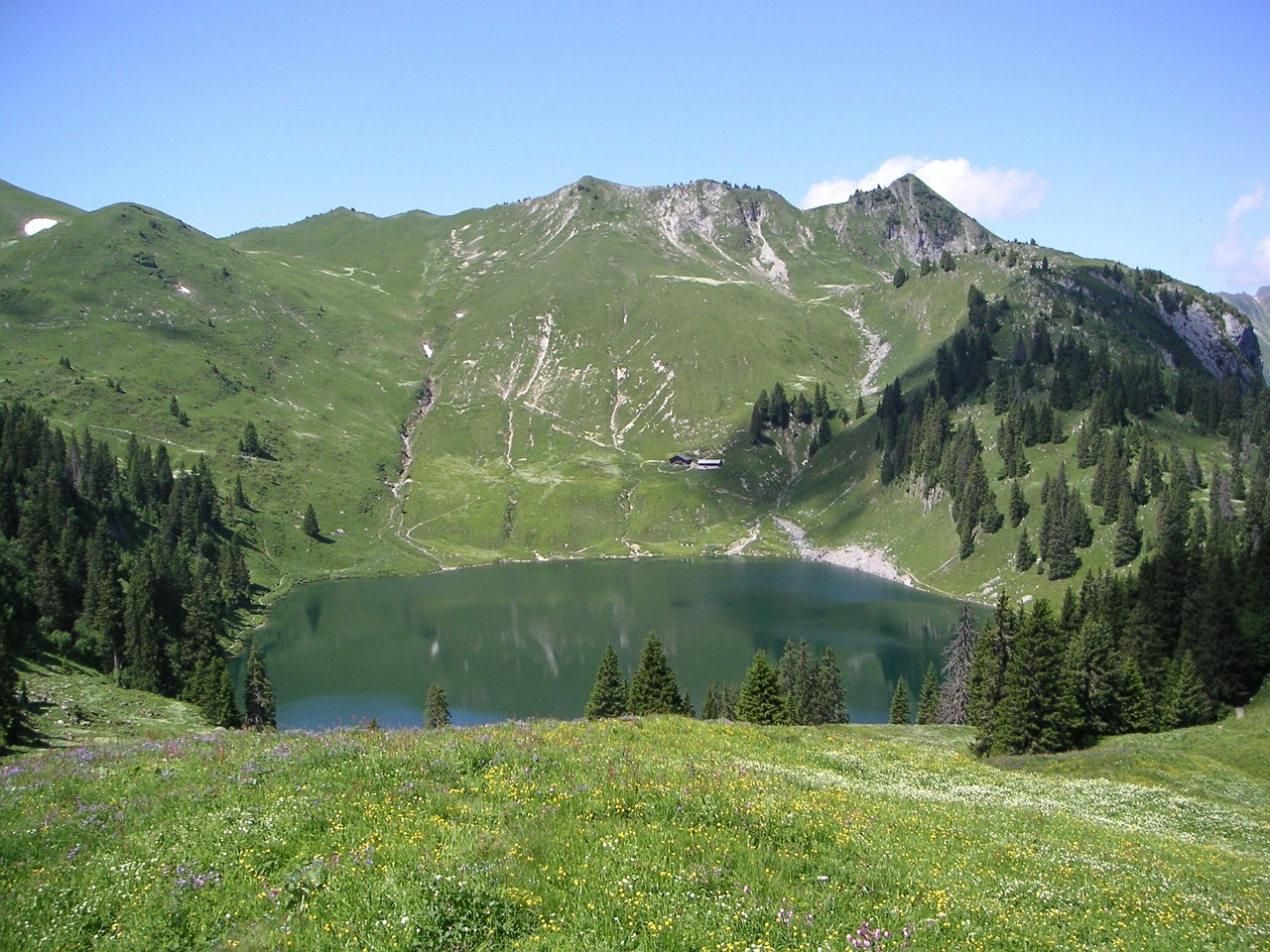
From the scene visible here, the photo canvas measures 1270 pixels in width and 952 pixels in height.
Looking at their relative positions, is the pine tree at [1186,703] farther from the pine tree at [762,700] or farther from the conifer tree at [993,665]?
the pine tree at [762,700]

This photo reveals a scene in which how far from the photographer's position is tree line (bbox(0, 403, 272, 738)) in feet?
273

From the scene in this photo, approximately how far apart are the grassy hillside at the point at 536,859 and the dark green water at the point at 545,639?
3256 inches

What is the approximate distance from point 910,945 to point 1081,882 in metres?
6.45

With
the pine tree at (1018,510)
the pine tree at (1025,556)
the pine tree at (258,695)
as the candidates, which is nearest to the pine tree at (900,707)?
the pine tree at (258,695)

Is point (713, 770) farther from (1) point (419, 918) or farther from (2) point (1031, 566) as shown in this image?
(2) point (1031, 566)

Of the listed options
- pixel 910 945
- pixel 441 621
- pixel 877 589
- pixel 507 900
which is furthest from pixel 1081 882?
pixel 877 589

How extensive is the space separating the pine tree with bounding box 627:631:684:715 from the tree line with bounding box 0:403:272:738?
40023 mm

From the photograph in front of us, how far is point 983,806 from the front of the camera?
75.4ft

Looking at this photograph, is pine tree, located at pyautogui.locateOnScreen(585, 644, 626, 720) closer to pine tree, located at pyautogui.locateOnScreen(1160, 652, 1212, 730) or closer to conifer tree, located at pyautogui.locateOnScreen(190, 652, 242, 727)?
conifer tree, located at pyautogui.locateOnScreen(190, 652, 242, 727)

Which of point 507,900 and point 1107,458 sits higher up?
point 1107,458

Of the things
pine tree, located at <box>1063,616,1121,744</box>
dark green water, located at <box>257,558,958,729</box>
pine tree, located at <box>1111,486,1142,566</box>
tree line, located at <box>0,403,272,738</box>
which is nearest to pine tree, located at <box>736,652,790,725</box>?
pine tree, located at <box>1063,616,1121,744</box>

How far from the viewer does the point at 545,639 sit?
149625mm

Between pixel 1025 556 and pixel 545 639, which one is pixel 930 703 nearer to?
pixel 545 639

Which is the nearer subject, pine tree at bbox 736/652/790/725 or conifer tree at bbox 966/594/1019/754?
conifer tree at bbox 966/594/1019/754
